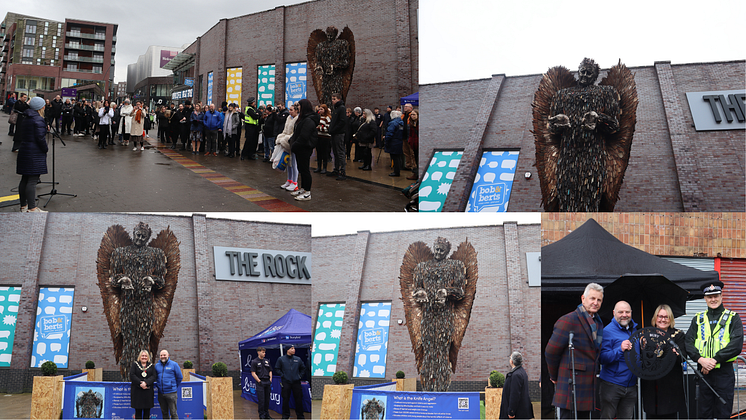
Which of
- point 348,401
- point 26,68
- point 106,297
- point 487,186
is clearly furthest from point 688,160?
point 26,68

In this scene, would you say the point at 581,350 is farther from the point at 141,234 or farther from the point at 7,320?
the point at 7,320

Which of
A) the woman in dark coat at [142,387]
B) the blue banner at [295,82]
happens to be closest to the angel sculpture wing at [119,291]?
the woman in dark coat at [142,387]

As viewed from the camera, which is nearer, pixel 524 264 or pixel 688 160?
pixel 524 264

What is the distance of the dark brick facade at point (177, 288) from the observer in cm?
719

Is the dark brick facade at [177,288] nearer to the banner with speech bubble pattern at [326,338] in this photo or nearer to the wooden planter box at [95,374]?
the wooden planter box at [95,374]

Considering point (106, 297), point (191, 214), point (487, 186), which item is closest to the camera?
point (191, 214)

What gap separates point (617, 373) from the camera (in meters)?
4.12

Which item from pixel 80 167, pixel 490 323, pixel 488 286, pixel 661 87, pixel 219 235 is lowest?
pixel 490 323

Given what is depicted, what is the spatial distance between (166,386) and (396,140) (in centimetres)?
616

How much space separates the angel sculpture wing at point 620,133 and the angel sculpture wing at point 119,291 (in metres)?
6.87

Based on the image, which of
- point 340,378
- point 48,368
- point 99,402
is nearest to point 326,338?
point 340,378

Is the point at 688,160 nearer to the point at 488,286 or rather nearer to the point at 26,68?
the point at 488,286

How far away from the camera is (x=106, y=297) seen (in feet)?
25.8

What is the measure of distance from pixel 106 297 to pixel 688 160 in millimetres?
12308
